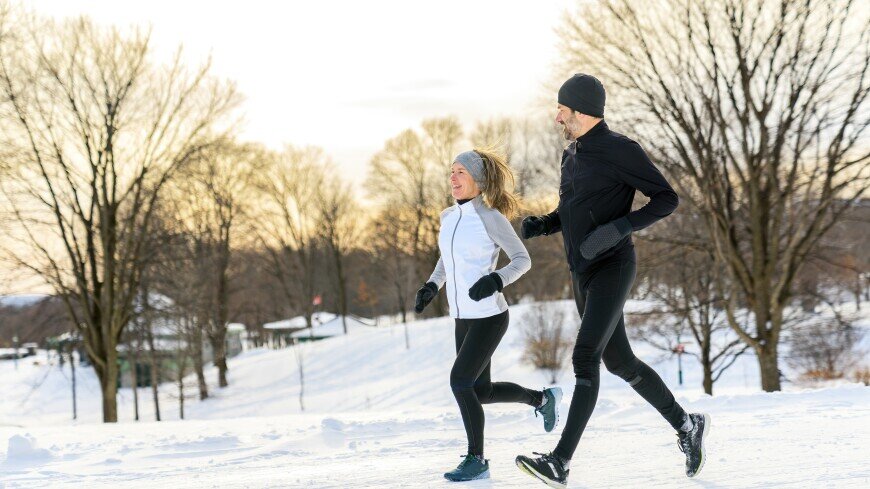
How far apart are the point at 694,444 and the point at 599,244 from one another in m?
1.15

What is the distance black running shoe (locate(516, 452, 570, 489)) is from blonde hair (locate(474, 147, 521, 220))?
1335mm

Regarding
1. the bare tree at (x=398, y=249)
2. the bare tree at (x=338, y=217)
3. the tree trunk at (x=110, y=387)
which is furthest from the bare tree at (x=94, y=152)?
the bare tree at (x=338, y=217)

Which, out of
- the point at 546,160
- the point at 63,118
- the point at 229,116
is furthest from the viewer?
the point at 546,160

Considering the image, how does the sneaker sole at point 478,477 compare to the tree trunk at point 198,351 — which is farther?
the tree trunk at point 198,351

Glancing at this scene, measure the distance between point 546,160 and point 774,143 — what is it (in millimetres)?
26762

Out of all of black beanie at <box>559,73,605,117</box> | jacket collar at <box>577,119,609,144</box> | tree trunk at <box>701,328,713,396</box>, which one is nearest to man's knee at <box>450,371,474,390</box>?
jacket collar at <box>577,119,609,144</box>

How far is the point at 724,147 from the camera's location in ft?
39.0

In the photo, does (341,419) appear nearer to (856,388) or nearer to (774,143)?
(856,388)

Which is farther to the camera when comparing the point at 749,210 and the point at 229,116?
the point at 229,116

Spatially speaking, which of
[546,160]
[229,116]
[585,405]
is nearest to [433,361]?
[546,160]

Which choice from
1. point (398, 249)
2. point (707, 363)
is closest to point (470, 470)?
point (707, 363)

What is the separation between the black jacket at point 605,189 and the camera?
3598 millimetres

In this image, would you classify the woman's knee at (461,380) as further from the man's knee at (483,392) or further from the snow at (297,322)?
the snow at (297,322)

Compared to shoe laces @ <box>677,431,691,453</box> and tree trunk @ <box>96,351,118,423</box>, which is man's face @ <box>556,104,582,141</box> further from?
tree trunk @ <box>96,351,118,423</box>
